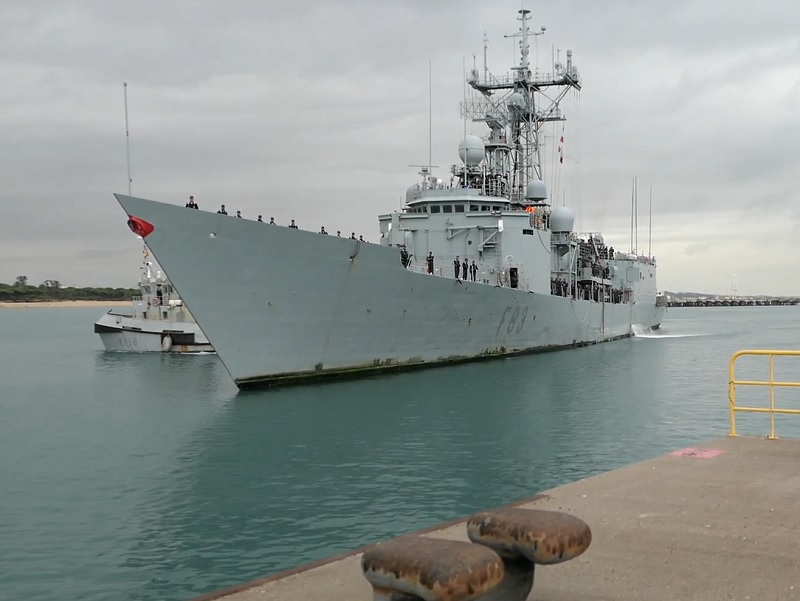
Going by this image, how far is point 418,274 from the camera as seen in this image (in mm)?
20312

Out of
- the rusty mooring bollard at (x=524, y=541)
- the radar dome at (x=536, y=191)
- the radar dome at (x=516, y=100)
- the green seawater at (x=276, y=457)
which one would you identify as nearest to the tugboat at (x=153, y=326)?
the green seawater at (x=276, y=457)

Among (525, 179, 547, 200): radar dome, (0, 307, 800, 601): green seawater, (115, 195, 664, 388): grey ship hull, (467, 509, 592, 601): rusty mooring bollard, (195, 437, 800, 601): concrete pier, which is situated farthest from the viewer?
(525, 179, 547, 200): radar dome

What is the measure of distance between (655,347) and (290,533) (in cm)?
3047

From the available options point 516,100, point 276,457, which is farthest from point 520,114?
point 276,457

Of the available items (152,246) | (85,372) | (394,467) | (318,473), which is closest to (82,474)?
(318,473)

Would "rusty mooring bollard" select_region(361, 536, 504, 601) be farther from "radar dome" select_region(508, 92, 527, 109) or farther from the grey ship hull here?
"radar dome" select_region(508, 92, 527, 109)

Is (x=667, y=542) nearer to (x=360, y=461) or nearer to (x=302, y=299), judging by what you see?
(x=360, y=461)

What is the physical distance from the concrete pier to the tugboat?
2771cm

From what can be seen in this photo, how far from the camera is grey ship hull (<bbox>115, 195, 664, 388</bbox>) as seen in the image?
16109 mm

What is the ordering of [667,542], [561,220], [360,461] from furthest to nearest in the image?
[561,220], [360,461], [667,542]

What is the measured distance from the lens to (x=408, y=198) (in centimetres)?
2988

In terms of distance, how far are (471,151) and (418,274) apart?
10.3 meters

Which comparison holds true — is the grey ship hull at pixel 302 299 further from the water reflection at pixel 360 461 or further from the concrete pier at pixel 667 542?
the concrete pier at pixel 667 542

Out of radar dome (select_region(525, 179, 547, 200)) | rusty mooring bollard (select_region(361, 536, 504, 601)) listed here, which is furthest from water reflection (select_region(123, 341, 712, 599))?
radar dome (select_region(525, 179, 547, 200))
